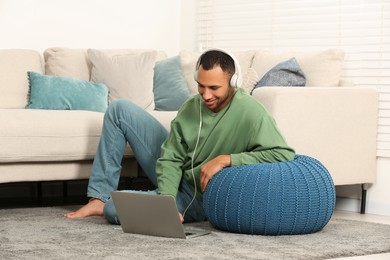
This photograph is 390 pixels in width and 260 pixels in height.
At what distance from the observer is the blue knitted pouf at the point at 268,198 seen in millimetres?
3240

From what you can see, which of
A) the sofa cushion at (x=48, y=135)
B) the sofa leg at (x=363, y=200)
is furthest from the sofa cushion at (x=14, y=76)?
the sofa leg at (x=363, y=200)

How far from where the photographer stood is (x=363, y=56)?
4.70m

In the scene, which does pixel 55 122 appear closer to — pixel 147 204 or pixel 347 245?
pixel 147 204

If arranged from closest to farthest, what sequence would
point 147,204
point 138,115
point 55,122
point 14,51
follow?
point 147,204, point 138,115, point 55,122, point 14,51

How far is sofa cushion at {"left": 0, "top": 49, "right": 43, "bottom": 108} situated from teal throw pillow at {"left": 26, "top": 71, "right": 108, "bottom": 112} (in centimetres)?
4

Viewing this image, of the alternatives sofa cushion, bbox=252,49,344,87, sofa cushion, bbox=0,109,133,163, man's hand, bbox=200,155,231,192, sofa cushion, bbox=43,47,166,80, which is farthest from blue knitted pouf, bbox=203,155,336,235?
sofa cushion, bbox=43,47,166,80

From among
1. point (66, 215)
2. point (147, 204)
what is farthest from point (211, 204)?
point (66, 215)

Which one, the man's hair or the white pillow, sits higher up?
the man's hair

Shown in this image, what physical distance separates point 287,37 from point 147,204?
93.1 inches

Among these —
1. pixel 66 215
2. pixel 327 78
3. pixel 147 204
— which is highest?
pixel 327 78

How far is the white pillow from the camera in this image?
16.0 feet

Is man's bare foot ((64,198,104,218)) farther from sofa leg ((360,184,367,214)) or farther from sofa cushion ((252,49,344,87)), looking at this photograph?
sofa leg ((360,184,367,214))

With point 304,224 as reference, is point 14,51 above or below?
above

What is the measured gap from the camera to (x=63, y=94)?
466cm
